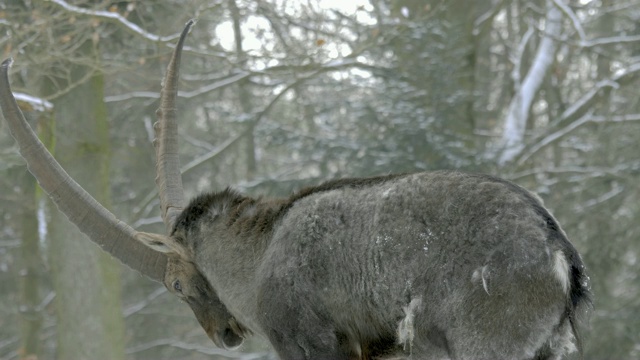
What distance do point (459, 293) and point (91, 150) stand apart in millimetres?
8148

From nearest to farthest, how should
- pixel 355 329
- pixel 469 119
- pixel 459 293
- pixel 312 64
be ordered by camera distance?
pixel 459 293
pixel 355 329
pixel 312 64
pixel 469 119

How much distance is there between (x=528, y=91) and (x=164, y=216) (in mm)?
11874

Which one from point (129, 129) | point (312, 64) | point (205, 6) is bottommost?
point (129, 129)

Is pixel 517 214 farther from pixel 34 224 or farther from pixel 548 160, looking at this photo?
pixel 548 160

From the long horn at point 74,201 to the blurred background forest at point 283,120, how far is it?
3667mm

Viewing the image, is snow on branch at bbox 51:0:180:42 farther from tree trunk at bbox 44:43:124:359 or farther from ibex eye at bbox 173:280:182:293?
ibex eye at bbox 173:280:182:293

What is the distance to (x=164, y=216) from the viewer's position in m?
6.25

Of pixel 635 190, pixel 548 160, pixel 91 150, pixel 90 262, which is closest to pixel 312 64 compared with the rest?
pixel 91 150

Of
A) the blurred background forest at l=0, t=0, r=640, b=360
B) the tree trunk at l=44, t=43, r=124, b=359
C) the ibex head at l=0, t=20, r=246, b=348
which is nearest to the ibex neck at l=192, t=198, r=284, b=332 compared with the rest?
the ibex head at l=0, t=20, r=246, b=348

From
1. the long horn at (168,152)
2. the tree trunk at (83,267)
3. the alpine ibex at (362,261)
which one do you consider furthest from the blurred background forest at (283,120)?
the alpine ibex at (362,261)

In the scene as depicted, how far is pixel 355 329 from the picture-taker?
493 centimetres

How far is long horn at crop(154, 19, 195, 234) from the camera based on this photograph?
247 inches

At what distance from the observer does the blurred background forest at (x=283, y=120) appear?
1116 centimetres

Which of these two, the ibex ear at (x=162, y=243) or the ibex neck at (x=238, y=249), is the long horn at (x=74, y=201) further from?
the ibex neck at (x=238, y=249)
